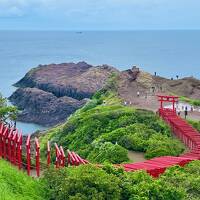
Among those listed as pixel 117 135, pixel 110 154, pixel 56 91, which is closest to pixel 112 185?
pixel 110 154

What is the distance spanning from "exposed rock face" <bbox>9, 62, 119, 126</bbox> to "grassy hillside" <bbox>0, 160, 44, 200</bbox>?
64.1m

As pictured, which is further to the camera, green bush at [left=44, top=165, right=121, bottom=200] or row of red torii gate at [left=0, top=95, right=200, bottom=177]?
row of red torii gate at [left=0, top=95, right=200, bottom=177]

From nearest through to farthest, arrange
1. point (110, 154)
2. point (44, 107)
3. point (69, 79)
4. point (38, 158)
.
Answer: point (38, 158), point (110, 154), point (44, 107), point (69, 79)

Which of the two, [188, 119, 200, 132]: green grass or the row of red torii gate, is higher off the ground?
[188, 119, 200, 132]: green grass

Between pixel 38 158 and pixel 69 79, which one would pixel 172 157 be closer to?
pixel 38 158

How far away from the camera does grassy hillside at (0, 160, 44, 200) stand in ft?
58.3

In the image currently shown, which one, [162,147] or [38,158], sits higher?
[162,147]

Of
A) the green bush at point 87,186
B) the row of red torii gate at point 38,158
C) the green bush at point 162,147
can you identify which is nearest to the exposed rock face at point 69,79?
the green bush at point 162,147

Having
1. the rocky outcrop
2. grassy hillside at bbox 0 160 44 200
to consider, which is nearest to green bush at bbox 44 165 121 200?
grassy hillside at bbox 0 160 44 200

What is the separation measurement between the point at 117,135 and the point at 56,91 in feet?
241

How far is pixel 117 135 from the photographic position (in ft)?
113

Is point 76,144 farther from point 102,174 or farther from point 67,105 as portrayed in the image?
point 67,105

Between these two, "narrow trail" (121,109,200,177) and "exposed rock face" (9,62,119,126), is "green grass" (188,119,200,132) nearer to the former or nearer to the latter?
"narrow trail" (121,109,200,177)

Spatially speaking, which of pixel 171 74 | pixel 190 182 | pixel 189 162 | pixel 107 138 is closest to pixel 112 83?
pixel 107 138
